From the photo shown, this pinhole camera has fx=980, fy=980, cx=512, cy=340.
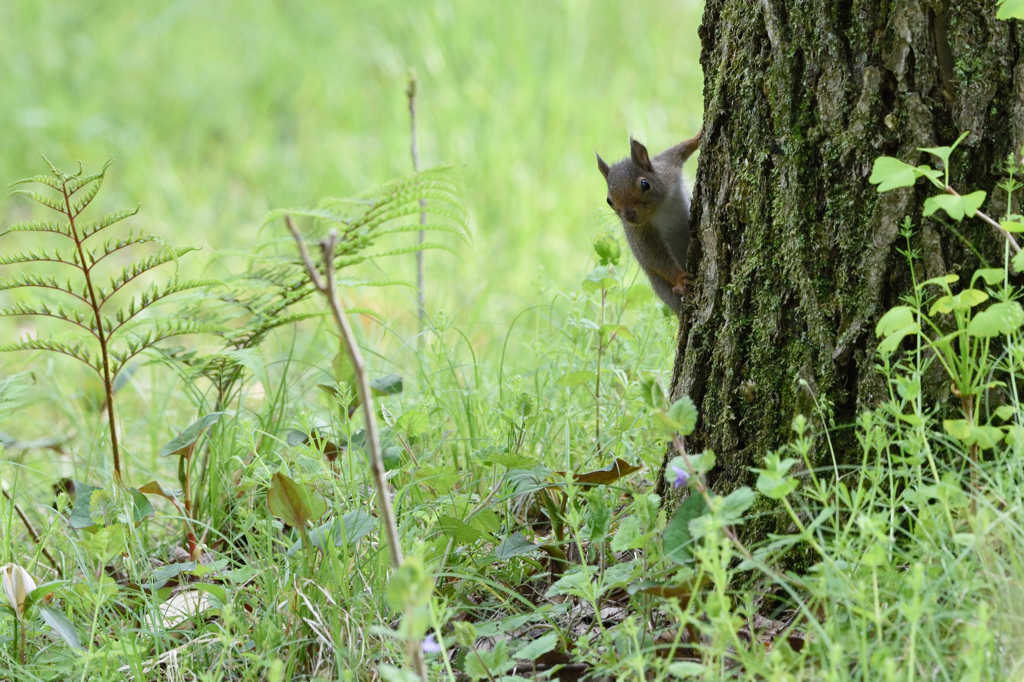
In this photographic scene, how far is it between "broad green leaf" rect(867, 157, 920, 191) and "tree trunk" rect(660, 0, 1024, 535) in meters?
0.21

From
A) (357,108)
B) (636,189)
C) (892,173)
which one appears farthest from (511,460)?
(357,108)

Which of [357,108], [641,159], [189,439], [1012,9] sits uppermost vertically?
[357,108]

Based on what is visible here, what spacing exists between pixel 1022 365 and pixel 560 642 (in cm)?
104

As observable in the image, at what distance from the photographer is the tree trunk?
6.31ft

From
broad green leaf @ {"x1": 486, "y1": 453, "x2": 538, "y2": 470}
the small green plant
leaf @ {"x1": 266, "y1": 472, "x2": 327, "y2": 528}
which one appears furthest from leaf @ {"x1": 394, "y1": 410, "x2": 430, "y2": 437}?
the small green plant

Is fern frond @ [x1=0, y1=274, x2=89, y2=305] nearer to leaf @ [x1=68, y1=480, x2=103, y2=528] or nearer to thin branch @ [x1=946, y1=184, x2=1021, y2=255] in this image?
leaf @ [x1=68, y1=480, x2=103, y2=528]

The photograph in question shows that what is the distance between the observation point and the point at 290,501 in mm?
2133

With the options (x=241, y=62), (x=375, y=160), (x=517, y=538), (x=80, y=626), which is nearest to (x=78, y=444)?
(x=80, y=626)

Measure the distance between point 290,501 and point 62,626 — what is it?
562 mm

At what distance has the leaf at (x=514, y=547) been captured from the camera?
2.18 m

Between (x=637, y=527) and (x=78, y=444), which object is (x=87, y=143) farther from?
(x=637, y=527)

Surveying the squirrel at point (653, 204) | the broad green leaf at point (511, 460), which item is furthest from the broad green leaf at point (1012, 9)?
the squirrel at point (653, 204)

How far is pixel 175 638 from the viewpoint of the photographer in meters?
2.24

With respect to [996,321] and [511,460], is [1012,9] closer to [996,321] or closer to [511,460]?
[996,321]
